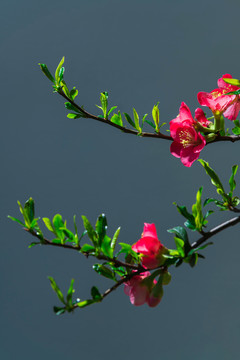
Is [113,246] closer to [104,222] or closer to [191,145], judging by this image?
[104,222]

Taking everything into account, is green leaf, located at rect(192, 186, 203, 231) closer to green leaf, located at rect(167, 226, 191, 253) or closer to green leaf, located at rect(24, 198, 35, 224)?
green leaf, located at rect(167, 226, 191, 253)

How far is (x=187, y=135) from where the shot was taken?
2.00 ft

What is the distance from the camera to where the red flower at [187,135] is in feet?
1.99

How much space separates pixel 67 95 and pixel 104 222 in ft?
0.91

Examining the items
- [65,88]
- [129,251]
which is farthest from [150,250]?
[65,88]

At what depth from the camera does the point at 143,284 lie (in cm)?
50

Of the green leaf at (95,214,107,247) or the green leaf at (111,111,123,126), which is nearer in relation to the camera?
the green leaf at (95,214,107,247)

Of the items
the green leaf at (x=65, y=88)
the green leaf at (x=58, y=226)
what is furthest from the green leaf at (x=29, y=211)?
the green leaf at (x=65, y=88)

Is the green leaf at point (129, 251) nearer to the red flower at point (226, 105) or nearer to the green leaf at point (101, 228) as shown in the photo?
the green leaf at point (101, 228)

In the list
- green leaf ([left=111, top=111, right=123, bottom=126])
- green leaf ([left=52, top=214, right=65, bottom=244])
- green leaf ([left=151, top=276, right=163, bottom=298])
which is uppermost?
green leaf ([left=111, top=111, right=123, bottom=126])

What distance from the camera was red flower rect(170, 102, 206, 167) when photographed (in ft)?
1.99

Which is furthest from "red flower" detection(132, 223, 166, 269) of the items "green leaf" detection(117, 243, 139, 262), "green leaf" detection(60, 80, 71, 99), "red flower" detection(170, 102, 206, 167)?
"green leaf" detection(60, 80, 71, 99)

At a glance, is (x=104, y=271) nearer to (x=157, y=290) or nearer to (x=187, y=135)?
(x=157, y=290)

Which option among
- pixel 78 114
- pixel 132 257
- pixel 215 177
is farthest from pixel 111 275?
pixel 78 114
